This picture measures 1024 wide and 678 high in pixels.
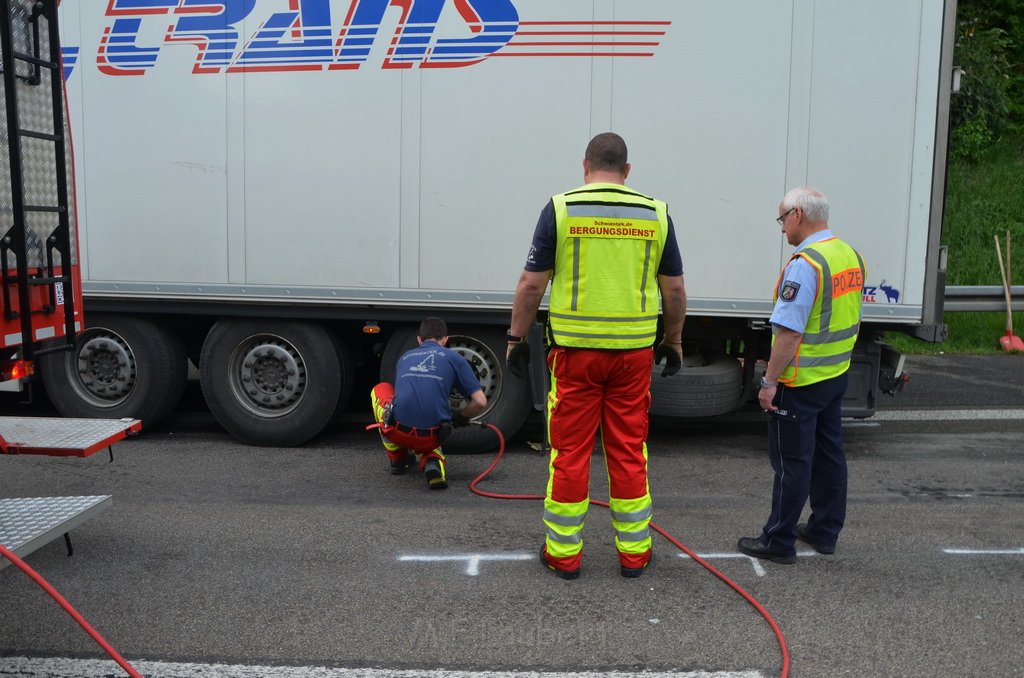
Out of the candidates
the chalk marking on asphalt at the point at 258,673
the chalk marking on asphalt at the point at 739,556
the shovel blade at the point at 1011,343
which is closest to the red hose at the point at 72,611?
the chalk marking on asphalt at the point at 258,673

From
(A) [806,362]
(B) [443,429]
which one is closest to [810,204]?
(A) [806,362]

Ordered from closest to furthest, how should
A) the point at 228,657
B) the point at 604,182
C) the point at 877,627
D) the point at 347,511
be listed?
1. the point at 228,657
2. the point at 877,627
3. the point at 604,182
4. the point at 347,511

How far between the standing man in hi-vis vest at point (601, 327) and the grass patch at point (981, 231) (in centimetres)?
749

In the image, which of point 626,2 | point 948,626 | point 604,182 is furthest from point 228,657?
point 626,2

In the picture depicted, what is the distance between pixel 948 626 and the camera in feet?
13.1

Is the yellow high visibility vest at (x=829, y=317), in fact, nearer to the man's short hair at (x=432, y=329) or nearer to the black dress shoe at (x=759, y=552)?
the black dress shoe at (x=759, y=552)

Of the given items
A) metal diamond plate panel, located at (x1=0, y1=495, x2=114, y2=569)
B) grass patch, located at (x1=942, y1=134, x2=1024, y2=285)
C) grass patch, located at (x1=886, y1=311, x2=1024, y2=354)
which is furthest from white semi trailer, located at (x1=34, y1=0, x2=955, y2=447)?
grass patch, located at (x1=942, y1=134, x2=1024, y2=285)

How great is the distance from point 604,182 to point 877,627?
86.8 inches

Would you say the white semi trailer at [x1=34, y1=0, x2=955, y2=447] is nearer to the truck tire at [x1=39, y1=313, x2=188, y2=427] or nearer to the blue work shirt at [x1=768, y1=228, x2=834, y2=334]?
the truck tire at [x1=39, y1=313, x2=188, y2=427]

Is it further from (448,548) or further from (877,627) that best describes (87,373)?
(877,627)

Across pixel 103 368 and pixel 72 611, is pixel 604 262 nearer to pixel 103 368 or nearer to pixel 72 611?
pixel 72 611

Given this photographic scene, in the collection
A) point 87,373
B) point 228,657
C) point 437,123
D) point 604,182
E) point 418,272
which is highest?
point 437,123

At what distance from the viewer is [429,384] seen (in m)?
5.88

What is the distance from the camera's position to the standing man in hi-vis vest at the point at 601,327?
4.36 m
